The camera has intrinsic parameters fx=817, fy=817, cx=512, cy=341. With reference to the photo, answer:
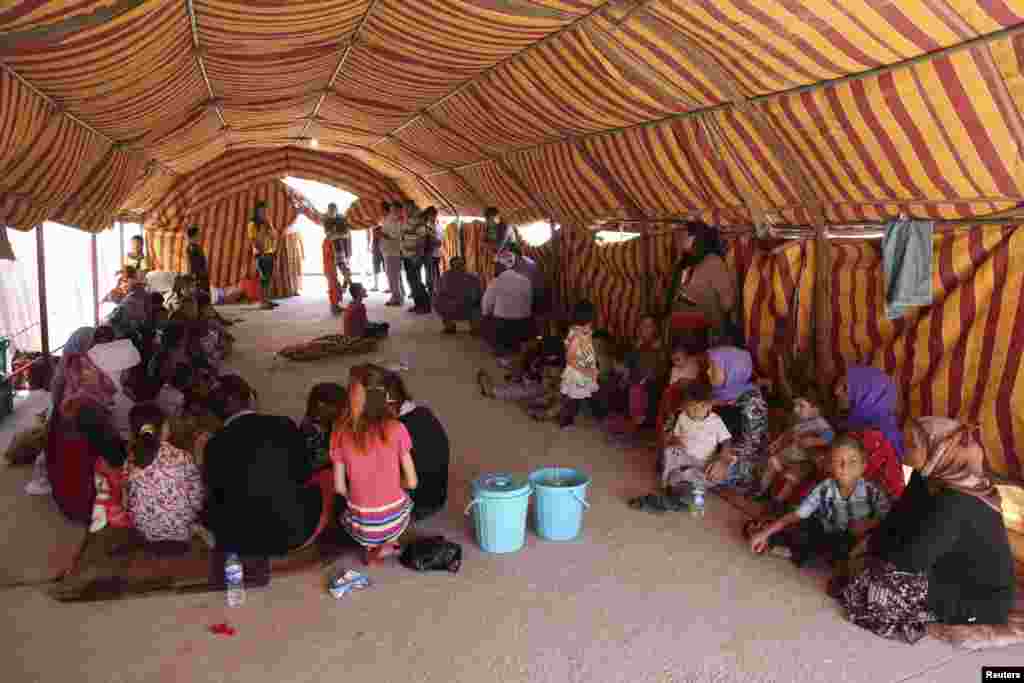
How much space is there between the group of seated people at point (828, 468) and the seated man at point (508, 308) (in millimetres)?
1746

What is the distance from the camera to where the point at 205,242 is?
56.2ft

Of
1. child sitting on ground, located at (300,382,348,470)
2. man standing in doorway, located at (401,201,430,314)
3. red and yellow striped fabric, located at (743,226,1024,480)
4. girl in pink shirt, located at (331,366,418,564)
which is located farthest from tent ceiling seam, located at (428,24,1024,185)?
man standing in doorway, located at (401,201,430,314)

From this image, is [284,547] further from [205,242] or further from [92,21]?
[205,242]

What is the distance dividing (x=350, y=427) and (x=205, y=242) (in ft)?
46.4

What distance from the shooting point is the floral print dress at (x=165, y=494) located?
4.54 m

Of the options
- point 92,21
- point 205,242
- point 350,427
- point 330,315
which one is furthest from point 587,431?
point 205,242

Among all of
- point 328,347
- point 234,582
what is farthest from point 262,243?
point 234,582

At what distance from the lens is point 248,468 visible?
171 inches

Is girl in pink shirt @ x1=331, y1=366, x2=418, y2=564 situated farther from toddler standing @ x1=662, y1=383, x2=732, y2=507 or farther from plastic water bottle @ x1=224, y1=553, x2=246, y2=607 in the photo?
toddler standing @ x1=662, y1=383, x2=732, y2=507

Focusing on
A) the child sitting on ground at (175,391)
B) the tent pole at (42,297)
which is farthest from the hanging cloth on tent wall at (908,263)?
the tent pole at (42,297)

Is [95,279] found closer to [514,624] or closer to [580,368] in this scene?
[580,368]

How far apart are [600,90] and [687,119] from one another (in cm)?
72

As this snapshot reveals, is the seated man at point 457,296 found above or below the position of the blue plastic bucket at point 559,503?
above

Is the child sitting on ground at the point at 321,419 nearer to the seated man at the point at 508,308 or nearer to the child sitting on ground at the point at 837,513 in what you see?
the child sitting on ground at the point at 837,513
